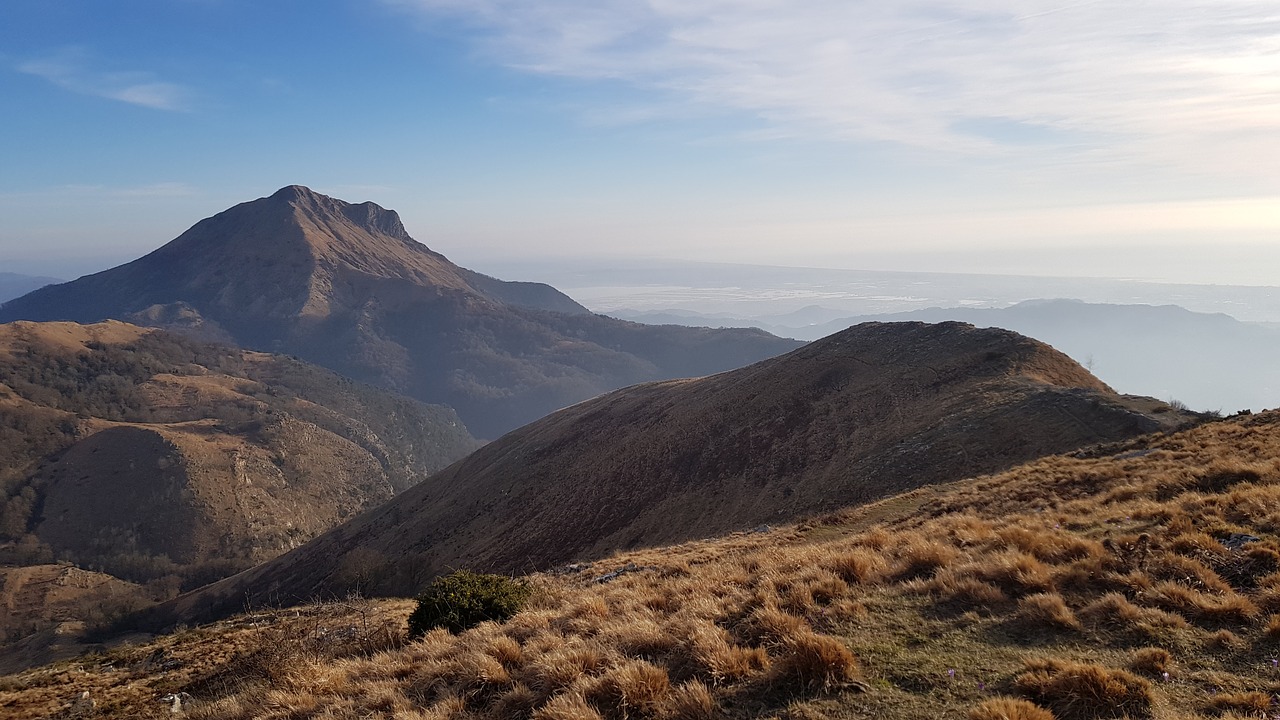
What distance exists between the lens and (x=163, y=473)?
4624 inches

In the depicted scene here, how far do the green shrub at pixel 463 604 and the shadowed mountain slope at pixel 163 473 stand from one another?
345ft

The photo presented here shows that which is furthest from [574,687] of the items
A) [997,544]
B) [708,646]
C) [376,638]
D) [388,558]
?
[388,558]

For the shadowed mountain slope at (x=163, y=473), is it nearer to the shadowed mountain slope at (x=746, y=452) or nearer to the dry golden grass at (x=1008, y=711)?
the shadowed mountain slope at (x=746, y=452)

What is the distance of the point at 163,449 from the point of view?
122m

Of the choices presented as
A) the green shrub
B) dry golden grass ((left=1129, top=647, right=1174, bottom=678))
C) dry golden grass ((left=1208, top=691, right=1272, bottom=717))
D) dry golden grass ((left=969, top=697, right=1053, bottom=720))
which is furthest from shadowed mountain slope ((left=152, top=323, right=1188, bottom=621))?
dry golden grass ((left=969, top=697, right=1053, bottom=720))

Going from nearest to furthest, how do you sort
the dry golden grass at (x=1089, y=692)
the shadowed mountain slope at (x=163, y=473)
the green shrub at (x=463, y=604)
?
1. the dry golden grass at (x=1089, y=692)
2. the green shrub at (x=463, y=604)
3. the shadowed mountain slope at (x=163, y=473)

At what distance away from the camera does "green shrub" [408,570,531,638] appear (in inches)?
443

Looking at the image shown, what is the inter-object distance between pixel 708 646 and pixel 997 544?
6.35 meters

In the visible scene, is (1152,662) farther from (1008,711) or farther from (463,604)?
(463,604)

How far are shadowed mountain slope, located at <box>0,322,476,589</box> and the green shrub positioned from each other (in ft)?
345

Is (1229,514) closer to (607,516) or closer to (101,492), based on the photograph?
(607,516)

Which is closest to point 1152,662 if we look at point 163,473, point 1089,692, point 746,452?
point 1089,692

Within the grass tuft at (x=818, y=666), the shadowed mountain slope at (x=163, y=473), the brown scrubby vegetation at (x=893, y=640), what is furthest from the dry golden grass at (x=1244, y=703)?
the shadowed mountain slope at (x=163, y=473)

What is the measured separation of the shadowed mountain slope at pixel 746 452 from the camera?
99.0ft
